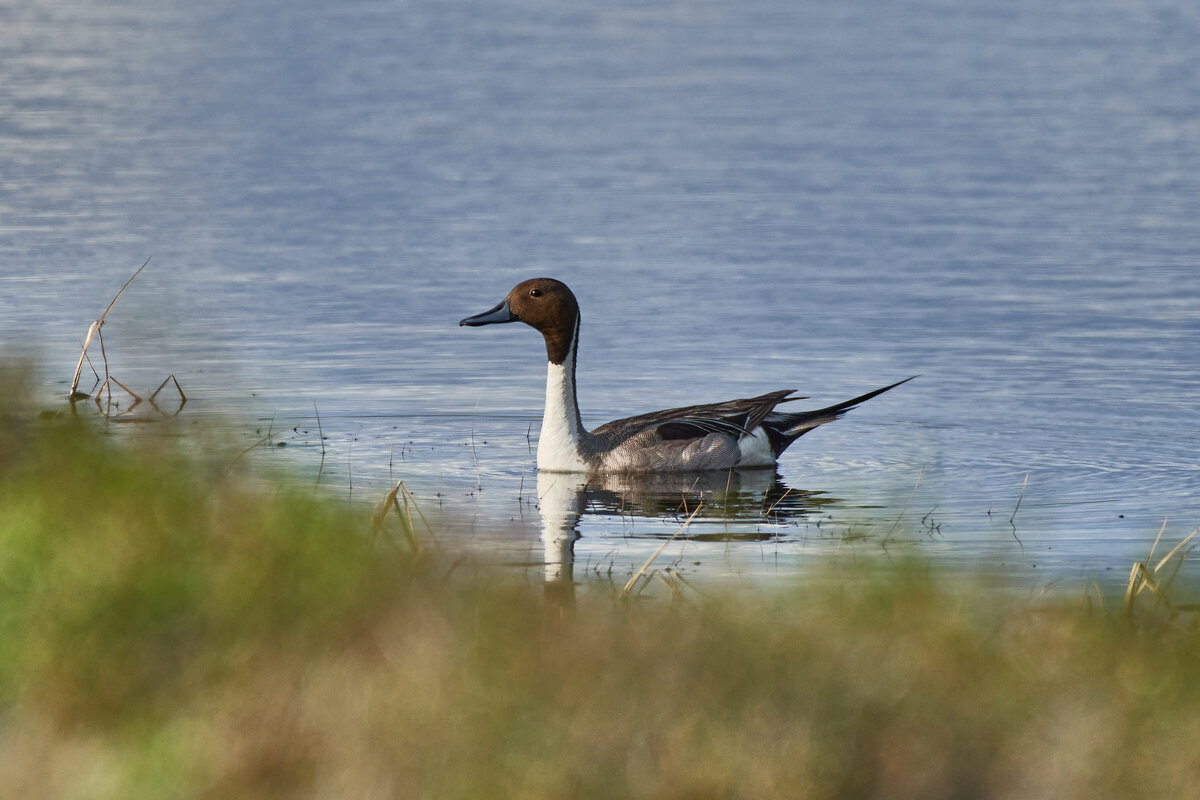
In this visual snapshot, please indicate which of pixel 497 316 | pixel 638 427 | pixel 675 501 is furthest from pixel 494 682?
pixel 497 316

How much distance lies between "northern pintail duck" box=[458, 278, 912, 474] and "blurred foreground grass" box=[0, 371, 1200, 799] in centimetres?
436

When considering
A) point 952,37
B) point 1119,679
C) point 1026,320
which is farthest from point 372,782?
point 952,37

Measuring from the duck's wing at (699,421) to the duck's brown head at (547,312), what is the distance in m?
0.58

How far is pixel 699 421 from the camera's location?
404 inches

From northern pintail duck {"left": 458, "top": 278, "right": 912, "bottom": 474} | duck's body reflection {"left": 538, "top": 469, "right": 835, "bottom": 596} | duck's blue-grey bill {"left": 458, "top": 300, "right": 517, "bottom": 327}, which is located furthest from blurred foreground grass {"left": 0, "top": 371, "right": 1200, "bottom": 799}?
duck's blue-grey bill {"left": 458, "top": 300, "right": 517, "bottom": 327}

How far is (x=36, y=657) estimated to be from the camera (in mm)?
5066

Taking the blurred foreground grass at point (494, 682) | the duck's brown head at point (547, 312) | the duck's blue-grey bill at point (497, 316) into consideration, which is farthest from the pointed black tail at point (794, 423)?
the blurred foreground grass at point (494, 682)

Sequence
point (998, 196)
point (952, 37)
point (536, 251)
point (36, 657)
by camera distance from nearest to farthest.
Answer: point (36, 657) < point (536, 251) < point (998, 196) < point (952, 37)

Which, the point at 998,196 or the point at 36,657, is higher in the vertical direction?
the point at 36,657

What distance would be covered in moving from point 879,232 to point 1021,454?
6.99m

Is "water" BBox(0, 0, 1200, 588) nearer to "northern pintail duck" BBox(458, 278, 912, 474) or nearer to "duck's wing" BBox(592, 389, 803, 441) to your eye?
"northern pintail duck" BBox(458, 278, 912, 474)

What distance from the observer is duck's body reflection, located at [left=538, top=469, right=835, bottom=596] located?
869 cm

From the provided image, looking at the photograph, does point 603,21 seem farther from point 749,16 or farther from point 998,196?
point 998,196

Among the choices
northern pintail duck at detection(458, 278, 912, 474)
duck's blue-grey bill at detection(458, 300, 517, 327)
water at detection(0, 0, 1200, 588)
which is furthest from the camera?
duck's blue-grey bill at detection(458, 300, 517, 327)
